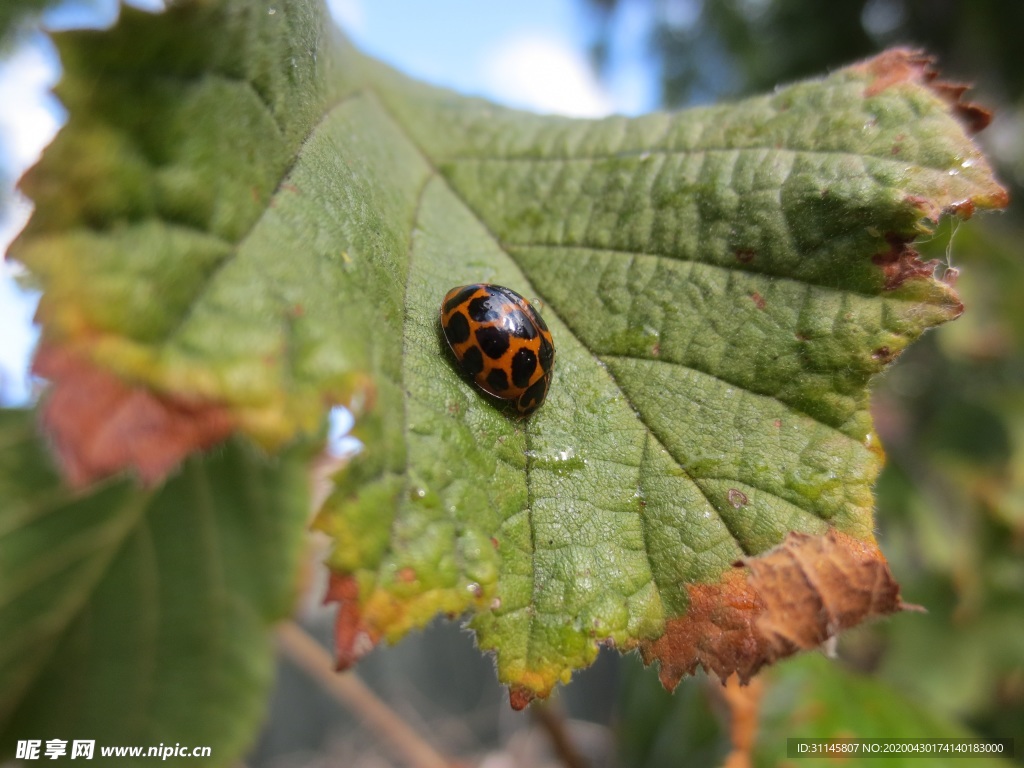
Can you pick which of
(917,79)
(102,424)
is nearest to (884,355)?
(917,79)

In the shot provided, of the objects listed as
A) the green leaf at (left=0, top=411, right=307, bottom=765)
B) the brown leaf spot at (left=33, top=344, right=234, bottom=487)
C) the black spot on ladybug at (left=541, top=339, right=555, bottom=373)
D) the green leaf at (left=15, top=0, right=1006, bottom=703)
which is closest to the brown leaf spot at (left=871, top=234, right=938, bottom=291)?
the green leaf at (left=15, top=0, right=1006, bottom=703)

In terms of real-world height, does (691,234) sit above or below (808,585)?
above

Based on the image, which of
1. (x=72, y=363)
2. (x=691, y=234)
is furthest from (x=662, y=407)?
Answer: (x=72, y=363)

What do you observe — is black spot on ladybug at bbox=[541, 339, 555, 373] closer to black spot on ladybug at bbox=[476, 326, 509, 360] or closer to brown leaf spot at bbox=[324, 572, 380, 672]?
black spot on ladybug at bbox=[476, 326, 509, 360]

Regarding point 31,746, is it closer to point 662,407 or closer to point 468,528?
point 468,528

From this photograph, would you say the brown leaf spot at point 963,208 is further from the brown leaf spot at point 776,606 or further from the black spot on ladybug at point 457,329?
the black spot on ladybug at point 457,329

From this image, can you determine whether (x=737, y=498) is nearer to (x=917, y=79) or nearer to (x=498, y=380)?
(x=498, y=380)
